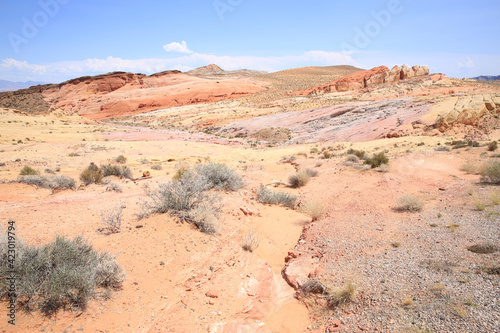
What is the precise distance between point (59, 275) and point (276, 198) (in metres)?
6.76

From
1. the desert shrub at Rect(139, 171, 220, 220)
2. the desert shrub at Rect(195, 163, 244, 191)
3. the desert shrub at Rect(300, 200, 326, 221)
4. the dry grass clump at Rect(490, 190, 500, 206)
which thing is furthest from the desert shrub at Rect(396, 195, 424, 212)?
the desert shrub at Rect(139, 171, 220, 220)

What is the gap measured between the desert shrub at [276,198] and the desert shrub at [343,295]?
16.1ft

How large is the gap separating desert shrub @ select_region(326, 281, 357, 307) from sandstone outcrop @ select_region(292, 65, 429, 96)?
49.7 m

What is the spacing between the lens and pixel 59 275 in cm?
356

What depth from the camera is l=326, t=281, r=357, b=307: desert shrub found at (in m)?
4.41

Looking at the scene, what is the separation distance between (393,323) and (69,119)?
152 feet

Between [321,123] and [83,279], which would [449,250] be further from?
[321,123]

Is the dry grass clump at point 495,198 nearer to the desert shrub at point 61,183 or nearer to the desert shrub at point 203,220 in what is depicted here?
the desert shrub at point 203,220

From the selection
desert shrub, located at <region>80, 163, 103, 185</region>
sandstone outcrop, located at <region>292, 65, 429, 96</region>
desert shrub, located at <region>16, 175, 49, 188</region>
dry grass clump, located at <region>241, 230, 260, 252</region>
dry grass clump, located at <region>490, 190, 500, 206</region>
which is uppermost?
sandstone outcrop, located at <region>292, 65, 429, 96</region>

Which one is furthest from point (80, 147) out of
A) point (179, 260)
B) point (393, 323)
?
point (393, 323)

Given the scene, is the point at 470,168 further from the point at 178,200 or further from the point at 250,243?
the point at 178,200

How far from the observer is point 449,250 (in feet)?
17.2

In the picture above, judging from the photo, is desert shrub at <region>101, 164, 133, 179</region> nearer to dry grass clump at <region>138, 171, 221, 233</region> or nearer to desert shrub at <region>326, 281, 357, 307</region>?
dry grass clump at <region>138, 171, 221, 233</region>

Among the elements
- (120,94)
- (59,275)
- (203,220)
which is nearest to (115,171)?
(203,220)
